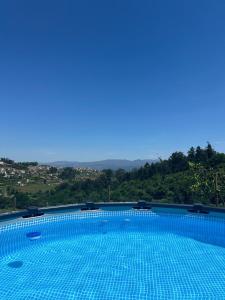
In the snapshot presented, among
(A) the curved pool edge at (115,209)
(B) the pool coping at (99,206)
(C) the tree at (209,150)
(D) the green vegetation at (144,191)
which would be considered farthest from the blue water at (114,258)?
(C) the tree at (209,150)

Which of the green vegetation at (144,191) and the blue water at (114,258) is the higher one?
the green vegetation at (144,191)

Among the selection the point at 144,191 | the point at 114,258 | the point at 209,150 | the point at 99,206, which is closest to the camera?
the point at 114,258

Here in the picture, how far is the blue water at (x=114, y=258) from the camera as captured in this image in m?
4.83

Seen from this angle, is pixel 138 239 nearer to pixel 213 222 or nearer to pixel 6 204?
pixel 213 222

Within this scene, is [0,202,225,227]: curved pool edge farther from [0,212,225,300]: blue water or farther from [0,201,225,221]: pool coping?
[0,212,225,300]: blue water

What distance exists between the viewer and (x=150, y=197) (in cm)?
1201

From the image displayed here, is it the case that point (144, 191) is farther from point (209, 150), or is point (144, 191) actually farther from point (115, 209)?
point (209, 150)

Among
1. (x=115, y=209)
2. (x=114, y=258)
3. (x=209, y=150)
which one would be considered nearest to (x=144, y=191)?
(x=115, y=209)

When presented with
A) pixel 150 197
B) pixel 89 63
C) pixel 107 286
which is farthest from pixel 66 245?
pixel 89 63

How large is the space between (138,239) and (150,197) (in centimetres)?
409

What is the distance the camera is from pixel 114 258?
253 inches

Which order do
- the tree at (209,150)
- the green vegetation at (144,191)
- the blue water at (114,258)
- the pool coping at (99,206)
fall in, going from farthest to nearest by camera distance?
1. the tree at (209,150)
2. the green vegetation at (144,191)
3. the pool coping at (99,206)
4. the blue water at (114,258)

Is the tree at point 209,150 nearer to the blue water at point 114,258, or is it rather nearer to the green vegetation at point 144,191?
the green vegetation at point 144,191

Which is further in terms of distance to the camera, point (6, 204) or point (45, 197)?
point (45, 197)
